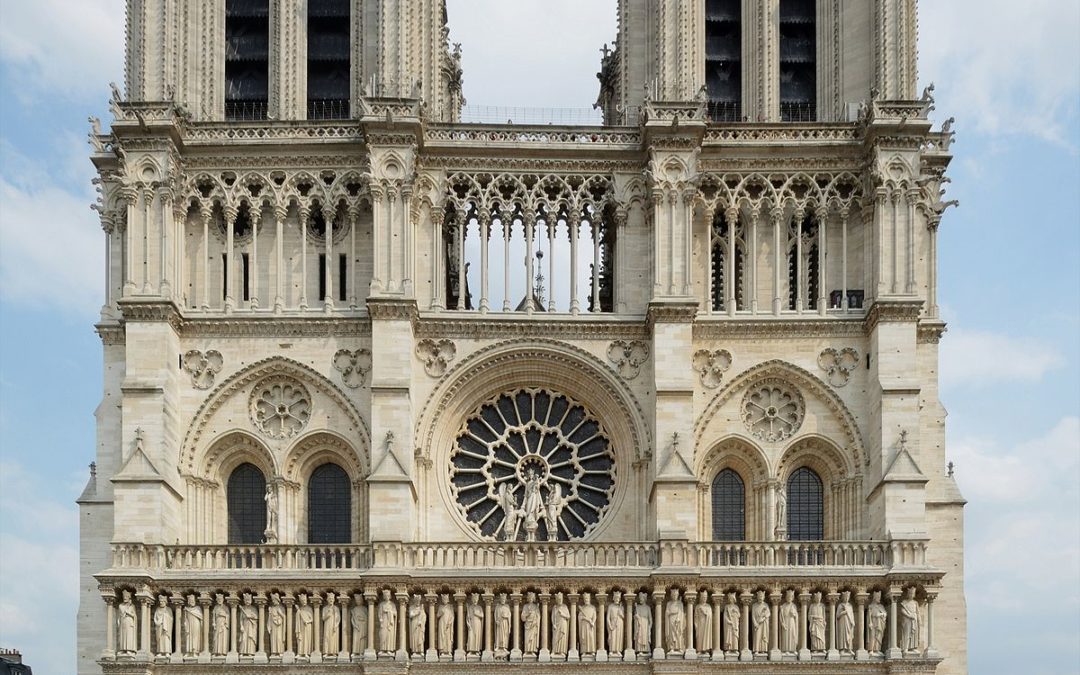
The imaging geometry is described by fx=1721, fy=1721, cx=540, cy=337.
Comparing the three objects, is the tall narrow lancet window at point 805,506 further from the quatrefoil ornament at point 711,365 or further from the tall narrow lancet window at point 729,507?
the quatrefoil ornament at point 711,365

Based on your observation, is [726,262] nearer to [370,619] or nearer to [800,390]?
[800,390]

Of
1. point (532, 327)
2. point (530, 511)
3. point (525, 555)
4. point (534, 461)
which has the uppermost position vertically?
point (532, 327)

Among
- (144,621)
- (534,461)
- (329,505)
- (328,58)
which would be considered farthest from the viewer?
(328,58)

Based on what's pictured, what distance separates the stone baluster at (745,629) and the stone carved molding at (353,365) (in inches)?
365

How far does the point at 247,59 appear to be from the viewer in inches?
1566

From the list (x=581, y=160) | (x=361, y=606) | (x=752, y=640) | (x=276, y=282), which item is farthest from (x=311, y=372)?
(x=752, y=640)

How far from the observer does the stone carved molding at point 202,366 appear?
37000mm

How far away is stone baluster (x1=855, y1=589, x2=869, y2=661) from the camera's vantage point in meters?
34.8

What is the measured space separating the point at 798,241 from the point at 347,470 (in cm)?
1107

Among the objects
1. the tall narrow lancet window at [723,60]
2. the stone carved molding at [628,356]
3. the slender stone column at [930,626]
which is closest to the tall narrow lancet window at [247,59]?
the stone carved molding at [628,356]

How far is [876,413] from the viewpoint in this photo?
3647cm

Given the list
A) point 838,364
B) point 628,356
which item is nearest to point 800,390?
point 838,364

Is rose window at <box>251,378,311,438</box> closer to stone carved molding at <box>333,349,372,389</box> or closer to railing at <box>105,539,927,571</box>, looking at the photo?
stone carved molding at <box>333,349,372,389</box>

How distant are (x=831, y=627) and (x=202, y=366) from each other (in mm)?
14349
